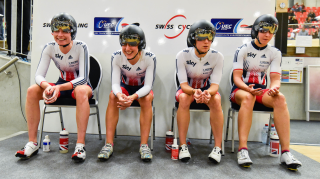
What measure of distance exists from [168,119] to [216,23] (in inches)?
59.3

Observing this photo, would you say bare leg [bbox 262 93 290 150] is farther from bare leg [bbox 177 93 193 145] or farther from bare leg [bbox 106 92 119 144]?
bare leg [bbox 106 92 119 144]

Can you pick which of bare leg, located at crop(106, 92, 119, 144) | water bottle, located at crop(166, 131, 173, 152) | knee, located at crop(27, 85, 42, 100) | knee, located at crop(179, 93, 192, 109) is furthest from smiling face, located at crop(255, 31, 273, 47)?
knee, located at crop(27, 85, 42, 100)

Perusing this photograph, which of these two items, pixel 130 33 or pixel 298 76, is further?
pixel 298 76

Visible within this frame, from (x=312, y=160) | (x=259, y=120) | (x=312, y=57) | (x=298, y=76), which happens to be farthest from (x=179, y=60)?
(x=312, y=57)

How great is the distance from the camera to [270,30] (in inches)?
73.0

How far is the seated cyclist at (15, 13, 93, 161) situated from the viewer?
5.53ft

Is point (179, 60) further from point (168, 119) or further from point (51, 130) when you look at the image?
point (51, 130)

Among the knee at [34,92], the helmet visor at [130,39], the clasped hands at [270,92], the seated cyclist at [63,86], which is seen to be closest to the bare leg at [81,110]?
the seated cyclist at [63,86]

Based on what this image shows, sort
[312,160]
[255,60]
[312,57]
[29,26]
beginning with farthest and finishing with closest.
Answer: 1. [312,57]
2. [29,26]
3. [255,60]
4. [312,160]

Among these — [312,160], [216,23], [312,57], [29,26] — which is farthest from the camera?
[312,57]

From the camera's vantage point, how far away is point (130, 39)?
5.69 ft

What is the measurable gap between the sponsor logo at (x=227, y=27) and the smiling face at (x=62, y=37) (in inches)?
73.1

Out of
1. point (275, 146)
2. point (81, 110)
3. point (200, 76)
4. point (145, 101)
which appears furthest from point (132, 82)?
point (275, 146)

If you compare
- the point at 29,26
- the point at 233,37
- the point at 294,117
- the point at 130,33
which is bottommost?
the point at 294,117
